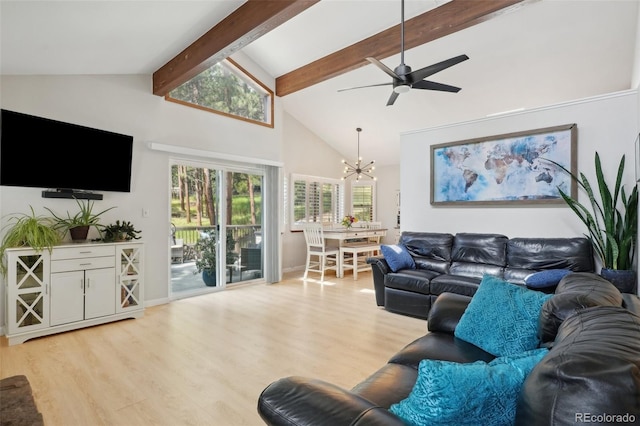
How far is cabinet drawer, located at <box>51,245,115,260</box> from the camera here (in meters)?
3.41

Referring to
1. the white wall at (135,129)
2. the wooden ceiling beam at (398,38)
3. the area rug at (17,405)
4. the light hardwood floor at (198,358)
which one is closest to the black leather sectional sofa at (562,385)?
the light hardwood floor at (198,358)

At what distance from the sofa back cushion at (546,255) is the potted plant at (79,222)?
15.9 ft

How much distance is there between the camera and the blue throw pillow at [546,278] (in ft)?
10.6

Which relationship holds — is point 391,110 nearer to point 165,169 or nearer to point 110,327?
point 165,169

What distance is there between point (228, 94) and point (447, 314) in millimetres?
4962

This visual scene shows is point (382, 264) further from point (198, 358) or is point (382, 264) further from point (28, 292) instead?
point (28, 292)

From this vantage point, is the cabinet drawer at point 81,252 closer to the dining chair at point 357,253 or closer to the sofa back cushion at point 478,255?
the dining chair at point 357,253

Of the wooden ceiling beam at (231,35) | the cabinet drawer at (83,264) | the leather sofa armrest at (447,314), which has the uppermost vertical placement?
the wooden ceiling beam at (231,35)

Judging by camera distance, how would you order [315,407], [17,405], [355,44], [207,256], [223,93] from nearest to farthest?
[315,407], [17,405], [355,44], [207,256], [223,93]

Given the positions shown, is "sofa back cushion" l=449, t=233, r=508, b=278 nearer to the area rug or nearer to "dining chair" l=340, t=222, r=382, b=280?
"dining chair" l=340, t=222, r=382, b=280

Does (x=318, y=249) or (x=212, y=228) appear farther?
(x=318, y=249)

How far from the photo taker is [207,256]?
17.3 ft

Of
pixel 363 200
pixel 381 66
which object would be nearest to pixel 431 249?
pixel 381 66

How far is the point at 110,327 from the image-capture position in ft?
12.1
